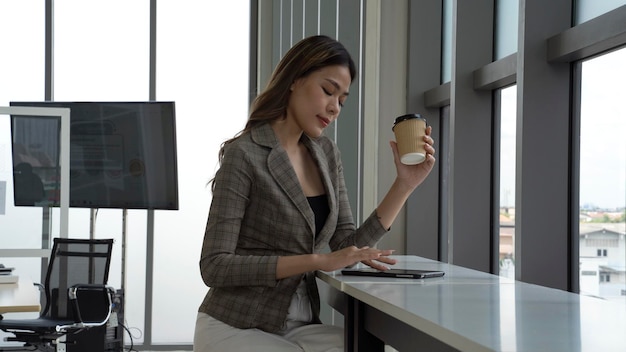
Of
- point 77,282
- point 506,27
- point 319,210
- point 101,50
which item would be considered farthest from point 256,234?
point 101,50

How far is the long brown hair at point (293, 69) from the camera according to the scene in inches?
87.7

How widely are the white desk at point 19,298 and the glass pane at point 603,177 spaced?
2332 mm

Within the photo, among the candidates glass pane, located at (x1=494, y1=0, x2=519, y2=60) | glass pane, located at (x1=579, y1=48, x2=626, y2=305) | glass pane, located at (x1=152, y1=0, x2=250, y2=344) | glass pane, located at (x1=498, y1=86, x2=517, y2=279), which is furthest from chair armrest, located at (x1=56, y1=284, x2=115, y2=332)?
glass pane, located at (x1=579, y1=48, x2=626, y2=305)

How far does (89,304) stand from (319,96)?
321cm

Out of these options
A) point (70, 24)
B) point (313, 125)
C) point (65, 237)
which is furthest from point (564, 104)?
point (70, 24)

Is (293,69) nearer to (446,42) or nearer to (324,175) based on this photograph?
(324,175)

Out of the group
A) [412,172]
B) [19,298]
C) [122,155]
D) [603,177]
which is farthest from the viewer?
[122,155]

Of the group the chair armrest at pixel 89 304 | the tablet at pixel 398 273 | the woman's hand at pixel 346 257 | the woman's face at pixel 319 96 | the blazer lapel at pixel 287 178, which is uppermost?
the woman's face at pixel 319 96

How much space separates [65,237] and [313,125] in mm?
3454

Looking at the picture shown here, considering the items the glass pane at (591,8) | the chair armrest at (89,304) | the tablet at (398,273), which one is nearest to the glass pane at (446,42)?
the glass pane at (591,8)

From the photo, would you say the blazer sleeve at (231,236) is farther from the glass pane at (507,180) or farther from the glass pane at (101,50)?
the glass pane at (101,50)

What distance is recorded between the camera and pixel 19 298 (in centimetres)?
387

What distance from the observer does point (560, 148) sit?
2.69 meters

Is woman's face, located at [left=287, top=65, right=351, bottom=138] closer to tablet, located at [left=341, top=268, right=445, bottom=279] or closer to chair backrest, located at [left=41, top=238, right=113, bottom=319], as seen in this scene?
tablet, located at [left=341, top=268, right=445, bottom=279]
